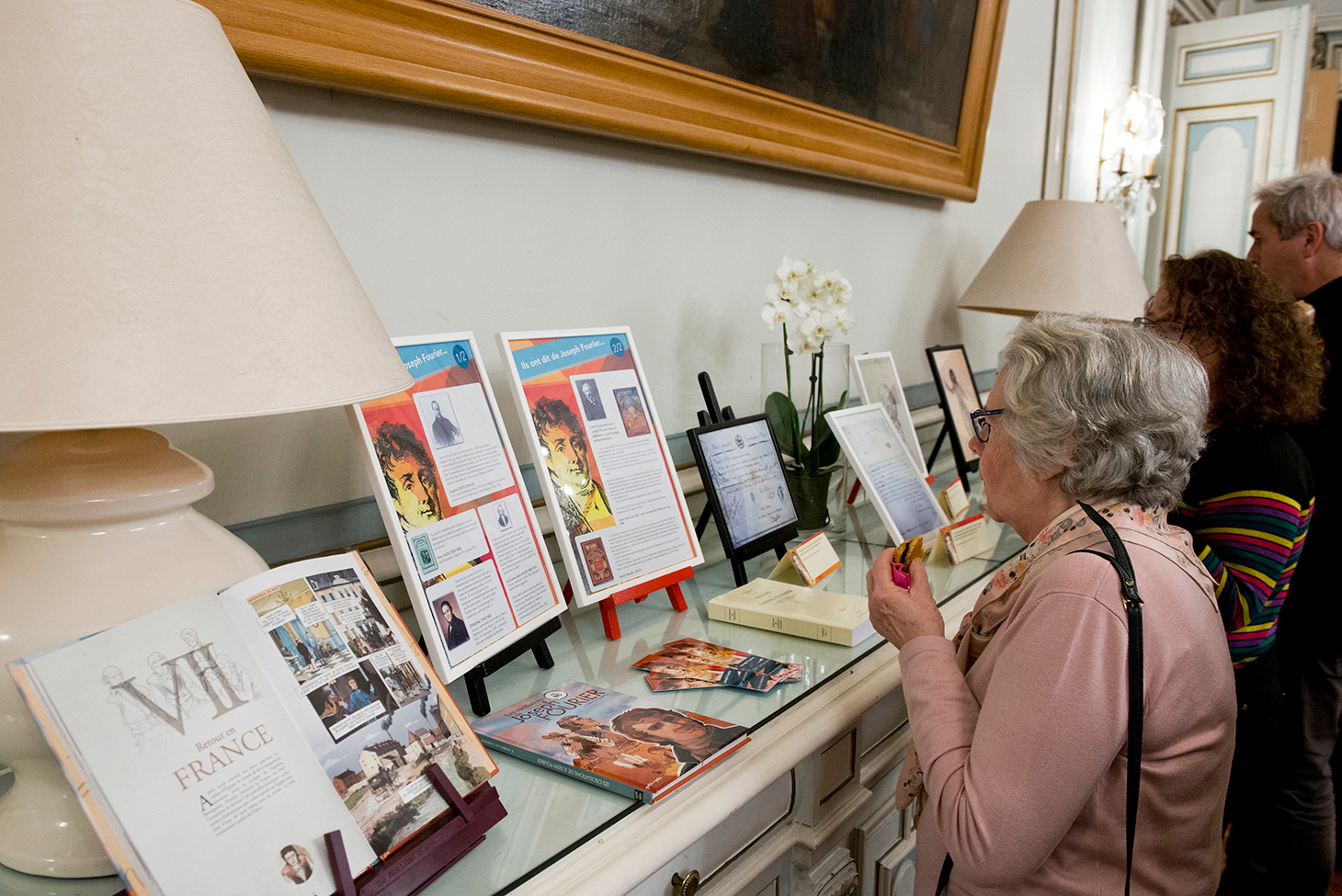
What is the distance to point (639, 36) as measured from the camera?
1666 mm

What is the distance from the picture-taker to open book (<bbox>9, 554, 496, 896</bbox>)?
2.15 ft

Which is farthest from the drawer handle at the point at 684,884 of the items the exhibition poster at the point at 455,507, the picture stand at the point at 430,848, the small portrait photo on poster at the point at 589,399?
the small portrait photo on poster at the point at 589,399

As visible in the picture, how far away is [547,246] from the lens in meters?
1.63

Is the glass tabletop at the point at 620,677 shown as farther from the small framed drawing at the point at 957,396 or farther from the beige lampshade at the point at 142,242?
the beige lampshade at the point at 142,242

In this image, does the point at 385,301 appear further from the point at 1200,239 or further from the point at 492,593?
the point at 1200,239

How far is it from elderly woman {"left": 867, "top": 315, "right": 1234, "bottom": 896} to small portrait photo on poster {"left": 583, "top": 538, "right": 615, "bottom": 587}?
0.44 metres

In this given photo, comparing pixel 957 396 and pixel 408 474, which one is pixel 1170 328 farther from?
pixel 408 474

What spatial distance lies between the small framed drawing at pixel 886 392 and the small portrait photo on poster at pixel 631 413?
2.65 ft

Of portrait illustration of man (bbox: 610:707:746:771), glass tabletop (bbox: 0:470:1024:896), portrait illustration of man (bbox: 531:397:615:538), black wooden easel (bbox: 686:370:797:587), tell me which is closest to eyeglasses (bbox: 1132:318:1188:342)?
glass tabletop (bbox: 0:470:1024:896)

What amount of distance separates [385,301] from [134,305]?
743mm

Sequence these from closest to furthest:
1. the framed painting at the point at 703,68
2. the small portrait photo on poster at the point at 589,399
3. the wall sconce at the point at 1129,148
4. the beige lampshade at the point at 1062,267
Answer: the framed painting at the point at 703,68
the small portrait photo on poster at the point at 589,399
the beige lampshade at the point at 1062,267
the wall sconce at the point at 1129,148

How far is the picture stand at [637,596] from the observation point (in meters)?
1.44

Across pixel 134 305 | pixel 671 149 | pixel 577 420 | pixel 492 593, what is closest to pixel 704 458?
pixel 577 420

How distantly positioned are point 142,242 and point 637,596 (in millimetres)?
974
